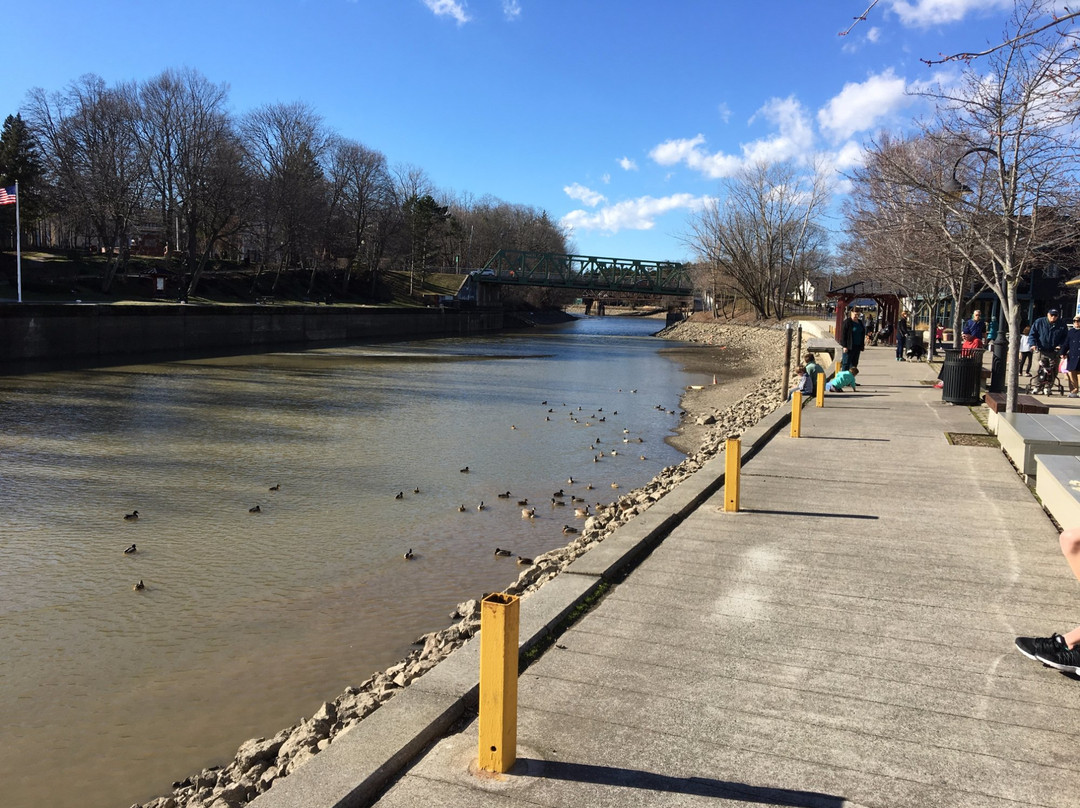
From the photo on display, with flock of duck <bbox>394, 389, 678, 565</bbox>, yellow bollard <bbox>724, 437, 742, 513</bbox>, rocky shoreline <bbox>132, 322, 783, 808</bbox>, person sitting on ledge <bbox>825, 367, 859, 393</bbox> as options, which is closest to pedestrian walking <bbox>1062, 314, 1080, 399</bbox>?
person sitting on ledge <bbox>825, 367, 859, 393</bbox>

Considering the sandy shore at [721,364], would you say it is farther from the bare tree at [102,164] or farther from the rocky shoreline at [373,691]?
the bare tree at [102,164]

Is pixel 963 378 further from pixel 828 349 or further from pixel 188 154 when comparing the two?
pixel 188 154

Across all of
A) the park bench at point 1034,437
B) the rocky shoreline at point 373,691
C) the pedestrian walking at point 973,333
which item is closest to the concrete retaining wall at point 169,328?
the rocky shoreline at point 373,691

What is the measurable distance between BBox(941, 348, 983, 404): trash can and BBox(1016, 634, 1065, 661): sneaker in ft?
45.6

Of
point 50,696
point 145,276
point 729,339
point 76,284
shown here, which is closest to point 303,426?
point 50,696

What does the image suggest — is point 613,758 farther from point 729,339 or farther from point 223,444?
point 729,339

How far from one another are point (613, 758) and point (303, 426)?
17.1m

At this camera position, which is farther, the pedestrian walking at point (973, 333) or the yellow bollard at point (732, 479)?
the pedestrian walking at point (973, 333)

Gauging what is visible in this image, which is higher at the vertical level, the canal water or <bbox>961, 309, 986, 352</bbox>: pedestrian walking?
<bbox>961, 309, 986, 352</bbox>: pedestrian walking

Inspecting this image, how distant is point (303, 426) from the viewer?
20094mm

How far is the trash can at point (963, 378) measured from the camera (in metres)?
17.8

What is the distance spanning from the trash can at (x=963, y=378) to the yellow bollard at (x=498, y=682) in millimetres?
16584

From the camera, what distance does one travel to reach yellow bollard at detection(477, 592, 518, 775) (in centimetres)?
377

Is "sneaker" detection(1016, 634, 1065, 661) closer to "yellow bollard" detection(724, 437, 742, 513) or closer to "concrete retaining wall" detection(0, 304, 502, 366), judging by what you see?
"yellow bollard" detection(724, 437, 742, 513)
